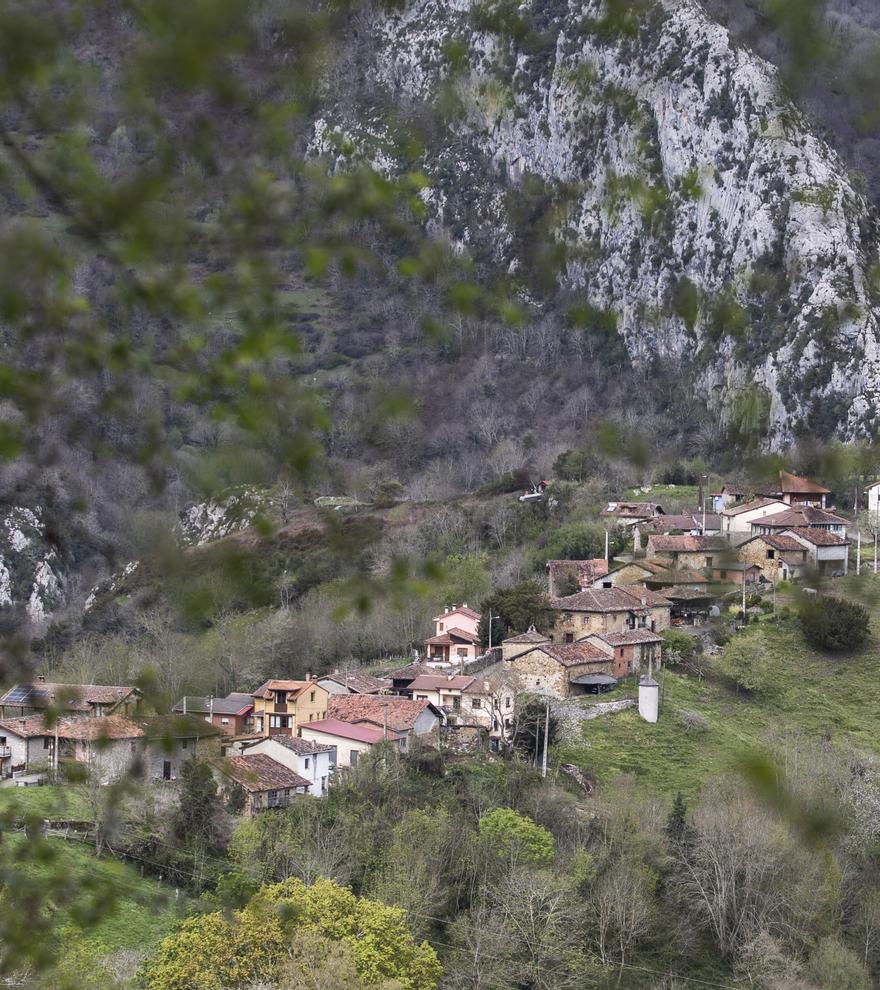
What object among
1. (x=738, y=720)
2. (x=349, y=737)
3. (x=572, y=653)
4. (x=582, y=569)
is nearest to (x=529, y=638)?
(x=572, y=653)

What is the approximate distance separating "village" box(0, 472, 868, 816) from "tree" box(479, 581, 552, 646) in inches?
5.7

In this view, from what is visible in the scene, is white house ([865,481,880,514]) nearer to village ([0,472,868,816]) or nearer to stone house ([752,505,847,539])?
village ([0,472,868,816])

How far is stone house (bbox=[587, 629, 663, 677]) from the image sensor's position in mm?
27266

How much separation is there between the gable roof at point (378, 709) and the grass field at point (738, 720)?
9.83 ft

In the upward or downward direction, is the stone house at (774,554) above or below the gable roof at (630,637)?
above

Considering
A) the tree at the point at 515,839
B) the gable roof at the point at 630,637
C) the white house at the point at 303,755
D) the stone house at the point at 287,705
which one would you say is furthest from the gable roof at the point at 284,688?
the tree at the point at 515,839

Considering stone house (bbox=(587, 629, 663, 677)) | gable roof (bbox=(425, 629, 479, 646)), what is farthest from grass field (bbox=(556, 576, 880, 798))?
gable roof (bbox=(425, 629, 479, 646))

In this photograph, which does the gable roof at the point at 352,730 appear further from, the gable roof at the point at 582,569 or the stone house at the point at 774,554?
the gable roof at the point at 582,569

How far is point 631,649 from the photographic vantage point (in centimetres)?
2762

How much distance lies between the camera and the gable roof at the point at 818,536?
2736cm

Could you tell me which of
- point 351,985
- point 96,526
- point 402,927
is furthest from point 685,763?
point 96,526

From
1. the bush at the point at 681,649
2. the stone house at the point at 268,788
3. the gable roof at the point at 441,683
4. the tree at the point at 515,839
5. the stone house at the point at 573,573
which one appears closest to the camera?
the tree at the point at 515,839

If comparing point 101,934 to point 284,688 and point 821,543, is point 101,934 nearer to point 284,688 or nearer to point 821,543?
point 284,688

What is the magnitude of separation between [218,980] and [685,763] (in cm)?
1084
